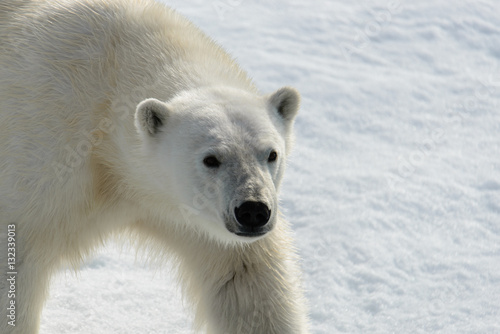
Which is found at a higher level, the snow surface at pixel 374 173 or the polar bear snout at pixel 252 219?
the polar bear snout at pixel 252 219

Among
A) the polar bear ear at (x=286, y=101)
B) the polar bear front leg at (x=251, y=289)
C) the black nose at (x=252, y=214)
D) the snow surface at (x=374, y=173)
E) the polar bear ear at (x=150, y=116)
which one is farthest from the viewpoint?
the snow surface at (x=374, y=173)

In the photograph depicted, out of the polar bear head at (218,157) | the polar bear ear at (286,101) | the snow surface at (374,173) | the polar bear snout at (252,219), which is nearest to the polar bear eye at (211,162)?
the polar bear head at (218,157)

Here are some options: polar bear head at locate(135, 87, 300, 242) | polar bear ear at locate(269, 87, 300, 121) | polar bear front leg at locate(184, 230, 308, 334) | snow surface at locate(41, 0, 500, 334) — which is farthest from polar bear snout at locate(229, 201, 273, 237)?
snow surface at locate(41, 0, 500, 334)

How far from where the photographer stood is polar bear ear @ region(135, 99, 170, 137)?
3.17 meters

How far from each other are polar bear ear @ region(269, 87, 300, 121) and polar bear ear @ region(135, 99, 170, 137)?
22.9 inches

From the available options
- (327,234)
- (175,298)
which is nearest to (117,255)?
(175,298)

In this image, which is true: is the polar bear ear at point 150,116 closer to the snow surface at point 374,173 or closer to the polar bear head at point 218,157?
the polar bear head at point 218,157

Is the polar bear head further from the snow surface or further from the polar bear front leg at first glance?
the snow surface

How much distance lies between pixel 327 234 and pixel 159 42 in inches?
90.8

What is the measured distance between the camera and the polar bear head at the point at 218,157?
9.74ft

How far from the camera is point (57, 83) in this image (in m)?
3.44

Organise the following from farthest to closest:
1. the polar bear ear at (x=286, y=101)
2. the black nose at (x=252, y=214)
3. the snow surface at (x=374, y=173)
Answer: the snow surface at (x=374, y=173)
the polar bear ear at (x=286, y=101)
the black nose at (x=252, y=214)

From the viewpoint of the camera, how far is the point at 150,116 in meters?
3.21

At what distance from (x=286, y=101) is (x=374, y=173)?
2.81m
